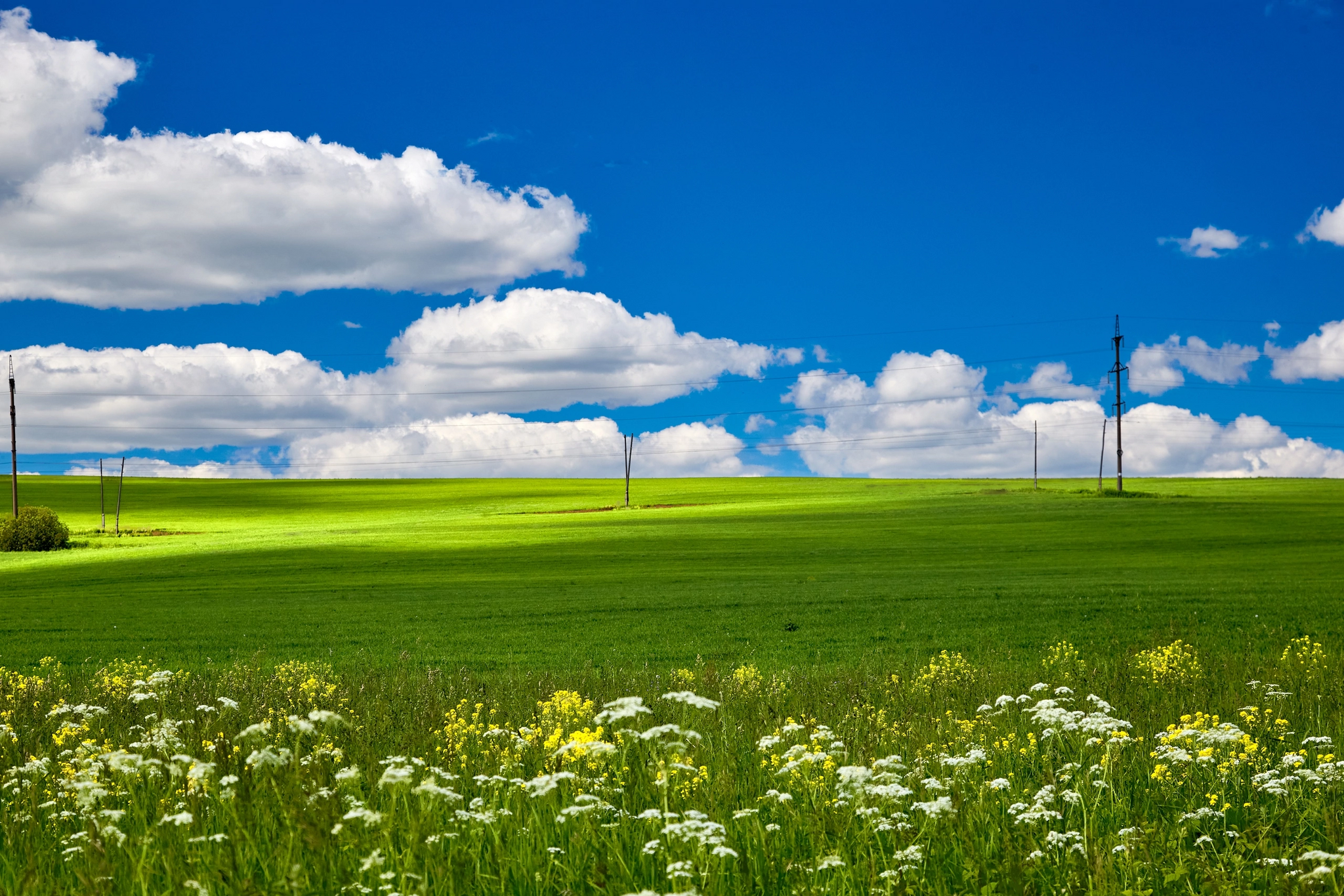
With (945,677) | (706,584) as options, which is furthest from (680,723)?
(706,584)

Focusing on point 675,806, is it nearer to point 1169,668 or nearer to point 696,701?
point 696,701

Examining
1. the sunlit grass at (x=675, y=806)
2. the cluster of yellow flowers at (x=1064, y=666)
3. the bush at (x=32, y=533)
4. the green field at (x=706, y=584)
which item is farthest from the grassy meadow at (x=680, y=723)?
the bush at (x=32, y=533)

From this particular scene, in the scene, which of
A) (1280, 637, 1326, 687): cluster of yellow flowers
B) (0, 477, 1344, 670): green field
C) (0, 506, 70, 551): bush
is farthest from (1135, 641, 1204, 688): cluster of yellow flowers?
(0, 506, 70, 551): bush

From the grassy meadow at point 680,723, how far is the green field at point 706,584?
0.26 m

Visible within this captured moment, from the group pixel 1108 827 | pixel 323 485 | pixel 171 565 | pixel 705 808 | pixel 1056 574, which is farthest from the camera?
pixel 323 485

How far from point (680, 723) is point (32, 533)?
6686 cm

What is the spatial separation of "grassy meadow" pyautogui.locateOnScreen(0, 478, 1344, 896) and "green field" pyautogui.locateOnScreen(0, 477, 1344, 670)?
260 millimetres

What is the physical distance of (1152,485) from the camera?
105125 mm

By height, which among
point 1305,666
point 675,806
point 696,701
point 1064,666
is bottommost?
point 1064,666

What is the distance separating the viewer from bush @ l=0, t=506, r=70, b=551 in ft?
196

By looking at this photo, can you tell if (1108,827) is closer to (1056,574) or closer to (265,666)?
(265,666)

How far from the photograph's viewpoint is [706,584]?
33.5 metres

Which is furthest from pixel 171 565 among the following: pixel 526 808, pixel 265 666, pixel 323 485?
pixel 323 485

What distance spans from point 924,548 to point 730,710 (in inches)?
1476
